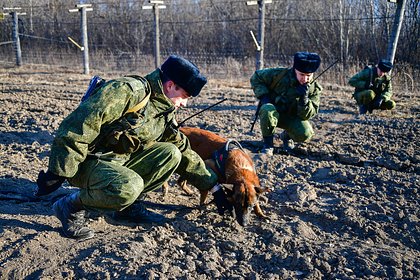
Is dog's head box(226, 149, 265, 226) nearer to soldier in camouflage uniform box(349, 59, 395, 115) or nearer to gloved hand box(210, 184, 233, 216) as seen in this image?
gloved hand box(210, 184, 233, 216)

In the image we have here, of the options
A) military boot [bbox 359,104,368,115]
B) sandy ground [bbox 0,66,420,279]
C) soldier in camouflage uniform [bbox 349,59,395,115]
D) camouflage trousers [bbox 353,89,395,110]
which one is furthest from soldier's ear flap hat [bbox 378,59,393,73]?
sandy ground [bbox 0,66,420,279]

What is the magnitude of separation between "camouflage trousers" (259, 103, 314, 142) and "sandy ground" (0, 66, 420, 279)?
9.5 inches

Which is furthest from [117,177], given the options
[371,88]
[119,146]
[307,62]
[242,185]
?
[371,88]

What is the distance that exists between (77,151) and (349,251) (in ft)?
7.05

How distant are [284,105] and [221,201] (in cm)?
260

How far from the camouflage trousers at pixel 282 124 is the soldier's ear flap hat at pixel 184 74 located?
2.59 m

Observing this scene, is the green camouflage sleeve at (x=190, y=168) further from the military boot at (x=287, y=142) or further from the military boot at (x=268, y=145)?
the military boot at (x=287, y=142)

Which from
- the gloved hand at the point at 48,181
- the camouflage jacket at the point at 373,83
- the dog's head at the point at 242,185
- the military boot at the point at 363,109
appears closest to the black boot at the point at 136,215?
the dog's head at the point at 242,185

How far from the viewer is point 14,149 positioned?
545 centimetres

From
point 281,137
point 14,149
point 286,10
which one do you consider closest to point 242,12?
point 286,10

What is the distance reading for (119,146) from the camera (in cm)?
331

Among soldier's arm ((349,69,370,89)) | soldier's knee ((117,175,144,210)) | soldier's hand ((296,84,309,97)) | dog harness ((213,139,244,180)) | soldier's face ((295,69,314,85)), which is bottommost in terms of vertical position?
dog harness ((213,139,244,180))

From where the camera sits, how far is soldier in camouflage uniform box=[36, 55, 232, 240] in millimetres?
2941

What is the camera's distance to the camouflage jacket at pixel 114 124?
2910 millimetres
